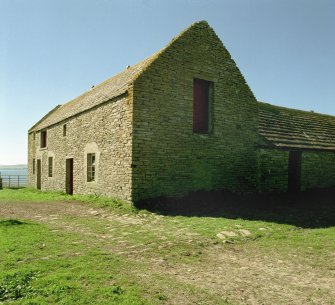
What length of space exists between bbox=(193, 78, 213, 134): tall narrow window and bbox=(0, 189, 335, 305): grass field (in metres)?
4.52

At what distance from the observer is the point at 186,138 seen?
1212 cm

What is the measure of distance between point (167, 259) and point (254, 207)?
7213mm

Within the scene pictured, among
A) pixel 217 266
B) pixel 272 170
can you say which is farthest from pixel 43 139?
pixel 217 266

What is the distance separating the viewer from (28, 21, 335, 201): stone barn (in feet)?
36.5

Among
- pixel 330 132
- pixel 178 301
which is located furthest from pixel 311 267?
pixel 330 132

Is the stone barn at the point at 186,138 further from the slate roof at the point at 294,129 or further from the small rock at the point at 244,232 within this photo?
the small rock at the point at 244,232

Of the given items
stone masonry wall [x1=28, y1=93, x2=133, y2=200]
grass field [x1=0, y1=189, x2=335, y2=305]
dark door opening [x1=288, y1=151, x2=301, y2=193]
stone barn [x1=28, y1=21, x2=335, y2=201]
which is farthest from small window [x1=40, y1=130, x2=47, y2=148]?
dark door opening [x1=288, y1=151, x2=301, y2=193]

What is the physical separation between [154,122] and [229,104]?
4.18 metres

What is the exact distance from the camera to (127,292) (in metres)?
3.91

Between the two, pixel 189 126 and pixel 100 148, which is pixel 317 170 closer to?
pixel 189 126

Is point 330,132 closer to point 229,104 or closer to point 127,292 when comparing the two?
point 229,104

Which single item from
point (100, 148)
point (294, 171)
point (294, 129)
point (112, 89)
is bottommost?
point (294, 171)

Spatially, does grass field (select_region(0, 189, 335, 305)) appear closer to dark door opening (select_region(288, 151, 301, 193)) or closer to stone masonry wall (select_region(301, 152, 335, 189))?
dark door opening (select_region(288, 151, 301, 193))

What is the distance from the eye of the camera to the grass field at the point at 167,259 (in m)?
3.92
